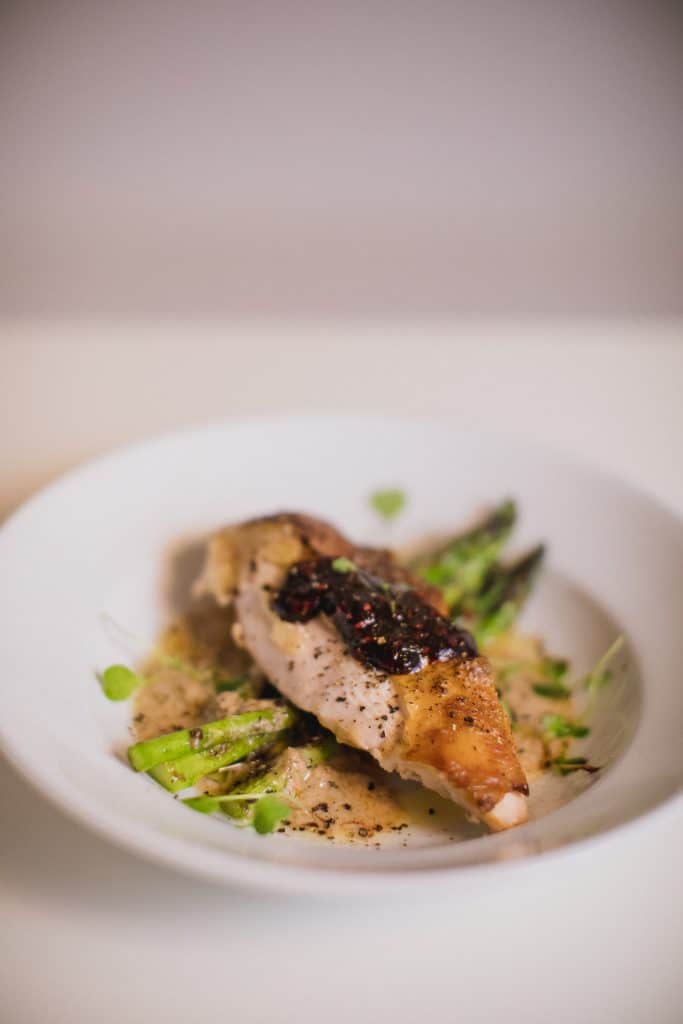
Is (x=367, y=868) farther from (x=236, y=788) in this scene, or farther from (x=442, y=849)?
(x=236, y=788)

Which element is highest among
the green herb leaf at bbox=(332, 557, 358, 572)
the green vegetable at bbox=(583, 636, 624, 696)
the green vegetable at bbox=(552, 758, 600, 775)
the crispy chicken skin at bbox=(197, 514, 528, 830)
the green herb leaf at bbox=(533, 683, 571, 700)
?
the green vegetable at bbox=(583, 636, 624, 696)

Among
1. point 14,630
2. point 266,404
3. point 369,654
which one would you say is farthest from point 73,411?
point 369,654

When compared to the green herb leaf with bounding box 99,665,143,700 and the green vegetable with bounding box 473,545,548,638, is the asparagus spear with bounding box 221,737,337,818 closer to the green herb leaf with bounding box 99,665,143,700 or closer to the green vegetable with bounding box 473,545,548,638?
the green herb leaf with bounding box 99,665,143,700

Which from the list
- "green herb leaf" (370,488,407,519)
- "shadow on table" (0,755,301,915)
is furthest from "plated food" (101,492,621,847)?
"green herb leaf" (370,488,407,519)

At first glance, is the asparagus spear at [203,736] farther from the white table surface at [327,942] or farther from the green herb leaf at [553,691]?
the green herb leaf at [553,691]

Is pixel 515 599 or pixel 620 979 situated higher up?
pixel 515 599

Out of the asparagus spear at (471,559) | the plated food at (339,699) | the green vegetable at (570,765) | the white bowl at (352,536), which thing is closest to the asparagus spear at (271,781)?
the plated food at (339,699)

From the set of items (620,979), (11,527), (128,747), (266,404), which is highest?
(266,404)
